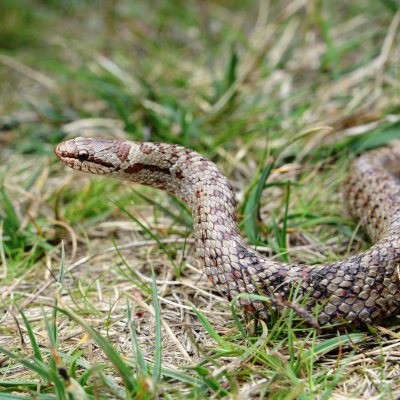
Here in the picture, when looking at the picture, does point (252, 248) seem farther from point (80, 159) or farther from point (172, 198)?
point (80, 159)

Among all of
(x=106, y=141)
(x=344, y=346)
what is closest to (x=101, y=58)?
(x=106, y=141)

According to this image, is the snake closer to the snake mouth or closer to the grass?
the snake mouth

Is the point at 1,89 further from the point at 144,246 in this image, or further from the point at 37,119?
the point at 144,246

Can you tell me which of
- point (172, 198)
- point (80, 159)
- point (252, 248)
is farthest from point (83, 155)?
point (252, 248)

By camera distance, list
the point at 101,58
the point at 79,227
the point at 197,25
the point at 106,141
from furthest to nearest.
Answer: the point at 197,25
the point at 101,58
the point at 79,227
the point at 106,141

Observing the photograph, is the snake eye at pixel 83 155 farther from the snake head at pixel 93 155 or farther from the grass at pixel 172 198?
the grass at pixel 172 198

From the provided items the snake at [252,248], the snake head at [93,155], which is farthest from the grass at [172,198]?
the snake head at [93,155]

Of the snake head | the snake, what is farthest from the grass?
the snake head
